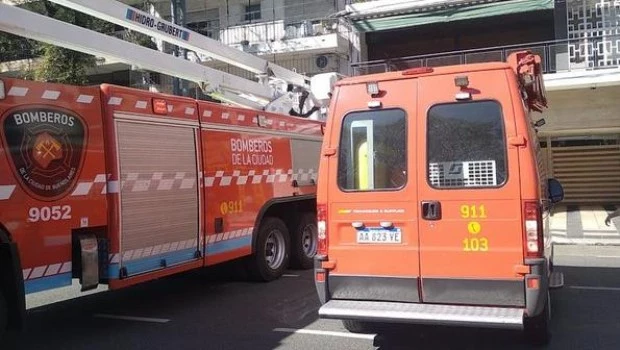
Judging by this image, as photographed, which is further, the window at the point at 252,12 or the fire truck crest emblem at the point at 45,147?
the window at the point at 252,12

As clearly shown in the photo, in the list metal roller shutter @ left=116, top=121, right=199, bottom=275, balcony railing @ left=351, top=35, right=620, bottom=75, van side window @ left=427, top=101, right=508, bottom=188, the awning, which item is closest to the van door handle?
van side window @ left=427, top=101, right=508, bottom=188

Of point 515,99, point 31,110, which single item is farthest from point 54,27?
point 515,99

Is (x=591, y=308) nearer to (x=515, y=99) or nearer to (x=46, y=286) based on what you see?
(x=515, y=99)

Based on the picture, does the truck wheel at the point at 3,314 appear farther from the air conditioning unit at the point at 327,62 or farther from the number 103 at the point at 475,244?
the air conditioning unit at the point at 327,62

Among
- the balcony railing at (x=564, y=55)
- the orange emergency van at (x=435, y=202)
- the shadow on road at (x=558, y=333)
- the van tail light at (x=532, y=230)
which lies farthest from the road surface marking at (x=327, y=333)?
the balcony railing at (x=564, y=55)

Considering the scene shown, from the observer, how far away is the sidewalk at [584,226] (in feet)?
45.0

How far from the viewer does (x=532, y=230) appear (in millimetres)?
4859

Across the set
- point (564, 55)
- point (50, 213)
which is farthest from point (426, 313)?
point (564, 55)

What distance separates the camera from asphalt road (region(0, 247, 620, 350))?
5.89 metres

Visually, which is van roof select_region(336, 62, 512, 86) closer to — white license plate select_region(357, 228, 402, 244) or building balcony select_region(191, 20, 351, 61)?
white license plate select_region(357, 228, 402, 244)

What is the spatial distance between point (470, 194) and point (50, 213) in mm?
3804

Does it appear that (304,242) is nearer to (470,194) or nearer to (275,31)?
(470,194)

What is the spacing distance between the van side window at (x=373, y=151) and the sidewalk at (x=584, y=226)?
30.7 feet

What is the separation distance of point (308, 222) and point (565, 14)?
11943 millimetres
